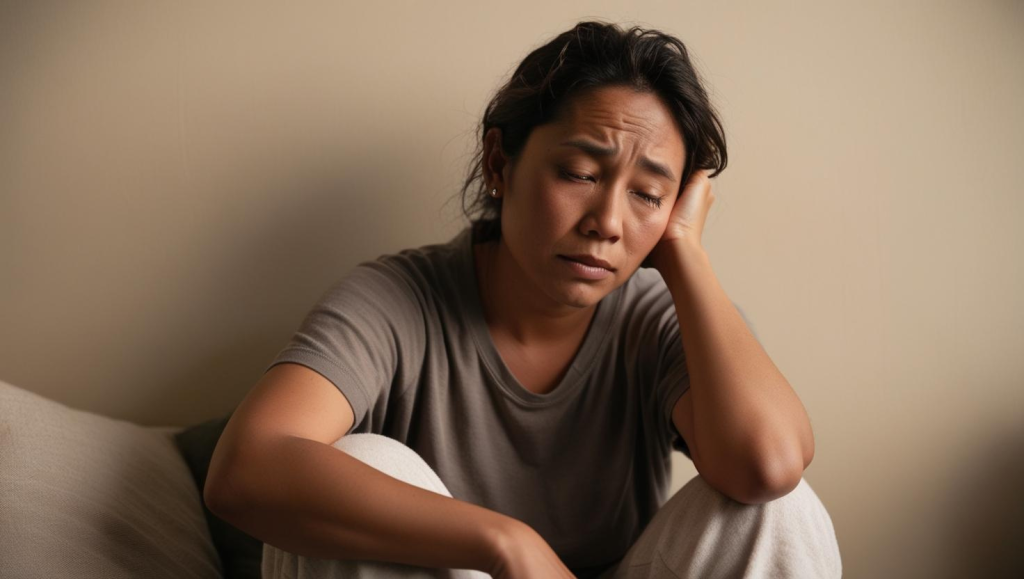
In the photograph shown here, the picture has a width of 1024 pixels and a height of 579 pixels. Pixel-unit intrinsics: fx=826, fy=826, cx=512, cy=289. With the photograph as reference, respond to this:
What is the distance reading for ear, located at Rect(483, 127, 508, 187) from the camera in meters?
1.48

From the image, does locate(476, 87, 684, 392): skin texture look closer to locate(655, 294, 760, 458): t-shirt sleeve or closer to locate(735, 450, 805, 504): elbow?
locate(655, 294, 760, 458): t-shirt sleeve

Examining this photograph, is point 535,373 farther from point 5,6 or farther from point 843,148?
point 5,6

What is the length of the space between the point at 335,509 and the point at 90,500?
49cm

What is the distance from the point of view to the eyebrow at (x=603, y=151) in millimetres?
1322

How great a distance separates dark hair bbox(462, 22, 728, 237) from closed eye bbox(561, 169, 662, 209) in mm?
107

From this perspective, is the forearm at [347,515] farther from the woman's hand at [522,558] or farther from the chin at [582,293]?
the chin at [582,293]

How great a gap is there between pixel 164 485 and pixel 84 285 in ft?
1.65

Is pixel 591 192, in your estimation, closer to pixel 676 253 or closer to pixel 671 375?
pixel 676 253

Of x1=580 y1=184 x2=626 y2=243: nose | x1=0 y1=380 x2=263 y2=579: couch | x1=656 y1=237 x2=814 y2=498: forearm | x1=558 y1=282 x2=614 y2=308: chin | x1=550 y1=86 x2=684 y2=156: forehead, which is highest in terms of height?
x1=550 y1=86 x2=684 y2=156: forehead

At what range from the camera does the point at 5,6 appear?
163cm

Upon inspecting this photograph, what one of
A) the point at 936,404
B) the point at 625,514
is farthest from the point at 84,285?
the point at 936,404

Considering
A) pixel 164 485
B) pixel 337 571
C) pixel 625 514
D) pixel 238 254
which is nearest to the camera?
pixel 337 571

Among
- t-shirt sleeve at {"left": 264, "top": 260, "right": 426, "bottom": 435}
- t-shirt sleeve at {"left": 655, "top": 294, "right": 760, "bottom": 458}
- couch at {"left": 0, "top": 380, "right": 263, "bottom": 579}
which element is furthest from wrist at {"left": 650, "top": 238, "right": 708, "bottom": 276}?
couch at {"left": 0, "top": 380, "right": 263, "bottom": 579}

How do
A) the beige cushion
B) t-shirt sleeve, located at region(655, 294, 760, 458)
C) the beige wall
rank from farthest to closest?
the beige wall → t-shirt sleeve, located at region(655, 294, 760, 458) → the beige cushion
